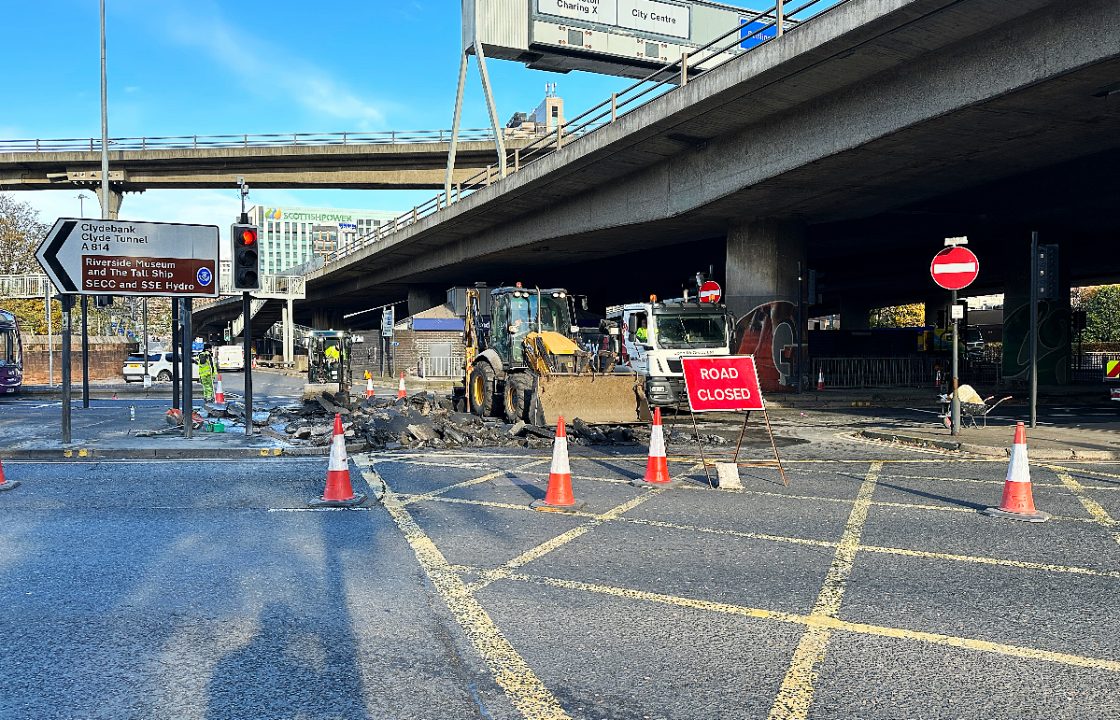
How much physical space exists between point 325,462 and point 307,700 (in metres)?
7.64

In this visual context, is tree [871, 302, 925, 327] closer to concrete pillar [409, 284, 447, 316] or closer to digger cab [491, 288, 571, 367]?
concrete pillar [409, 284, 447, 316]

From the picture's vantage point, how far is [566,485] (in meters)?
7.98

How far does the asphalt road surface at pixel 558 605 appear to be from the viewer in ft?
12.0

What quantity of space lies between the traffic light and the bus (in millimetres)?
18611

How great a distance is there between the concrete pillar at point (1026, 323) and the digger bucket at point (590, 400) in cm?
2024

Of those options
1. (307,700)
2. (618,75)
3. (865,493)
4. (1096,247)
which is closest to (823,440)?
(865,493)

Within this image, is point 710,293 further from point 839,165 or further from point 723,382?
point 723,382

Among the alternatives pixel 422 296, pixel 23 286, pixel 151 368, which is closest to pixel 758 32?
pixel 151 368

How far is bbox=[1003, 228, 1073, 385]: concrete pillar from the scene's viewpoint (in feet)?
95.0

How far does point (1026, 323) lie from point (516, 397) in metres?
22.4

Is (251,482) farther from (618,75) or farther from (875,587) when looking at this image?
(618,75)

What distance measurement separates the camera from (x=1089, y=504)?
8008 millimetres

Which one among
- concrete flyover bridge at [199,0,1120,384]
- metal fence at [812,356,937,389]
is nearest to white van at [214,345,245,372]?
concrete flyover bridge at [199,0,1120,384]

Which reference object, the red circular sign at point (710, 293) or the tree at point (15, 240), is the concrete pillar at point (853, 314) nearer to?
the red circular sign at point (710, 293)
